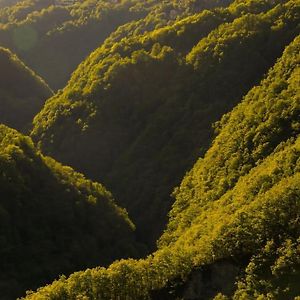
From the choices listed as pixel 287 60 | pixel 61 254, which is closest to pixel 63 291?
pixel 61 254

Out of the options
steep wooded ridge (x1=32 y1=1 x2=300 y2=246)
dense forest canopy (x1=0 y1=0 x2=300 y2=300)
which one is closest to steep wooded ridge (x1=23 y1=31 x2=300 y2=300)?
dense forest canopy (x1=0 y1=0 x2=300 y2=300)

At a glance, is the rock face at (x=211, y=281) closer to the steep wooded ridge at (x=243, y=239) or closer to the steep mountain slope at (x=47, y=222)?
the steep wooded ridge at (x=243, y=239)

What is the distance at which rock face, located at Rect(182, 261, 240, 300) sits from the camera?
71.9 metres

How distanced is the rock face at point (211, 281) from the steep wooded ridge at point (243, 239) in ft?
0.94

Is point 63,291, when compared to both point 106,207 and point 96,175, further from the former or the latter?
point 96,175

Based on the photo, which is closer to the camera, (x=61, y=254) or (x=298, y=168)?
(x=298, y=168)

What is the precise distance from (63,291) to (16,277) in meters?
29.5

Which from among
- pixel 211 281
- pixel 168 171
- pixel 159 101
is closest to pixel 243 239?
pixel 211 281

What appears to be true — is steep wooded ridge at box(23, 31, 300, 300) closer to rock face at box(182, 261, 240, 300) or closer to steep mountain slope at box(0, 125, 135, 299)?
rock face at box(182, 261, 240, 300)

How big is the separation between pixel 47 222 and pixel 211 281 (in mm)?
51110

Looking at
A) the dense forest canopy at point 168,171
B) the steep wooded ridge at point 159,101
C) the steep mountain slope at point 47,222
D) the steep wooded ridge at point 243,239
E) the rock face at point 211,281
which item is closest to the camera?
the steep wooded ridge at point 243,239

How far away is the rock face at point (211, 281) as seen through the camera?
71.9 metres

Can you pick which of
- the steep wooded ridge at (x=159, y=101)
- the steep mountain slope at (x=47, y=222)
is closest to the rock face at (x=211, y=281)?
the steep mountain slope at (x=47, y=222)

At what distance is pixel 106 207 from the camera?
425 ft
